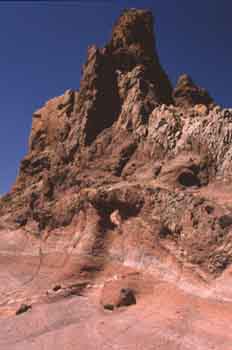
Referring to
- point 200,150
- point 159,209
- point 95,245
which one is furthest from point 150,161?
point 95,245

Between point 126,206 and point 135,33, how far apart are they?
1835 cm

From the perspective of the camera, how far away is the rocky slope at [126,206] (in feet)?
48.0

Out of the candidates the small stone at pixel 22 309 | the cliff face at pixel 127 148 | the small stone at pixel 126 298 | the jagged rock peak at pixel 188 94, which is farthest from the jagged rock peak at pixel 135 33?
the small stone at pixel 22 309

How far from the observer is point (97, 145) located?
24859 millimetres

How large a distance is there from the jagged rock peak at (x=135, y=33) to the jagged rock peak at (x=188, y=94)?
4.74 metres

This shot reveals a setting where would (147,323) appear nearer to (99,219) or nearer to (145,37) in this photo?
(99,219)

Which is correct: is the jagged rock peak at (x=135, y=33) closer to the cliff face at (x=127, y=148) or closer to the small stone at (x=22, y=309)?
the cliff face at (x=127, y=148)

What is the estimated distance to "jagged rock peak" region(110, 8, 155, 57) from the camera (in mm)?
29594

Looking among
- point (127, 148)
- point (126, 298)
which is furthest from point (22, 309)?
point (127, 148)

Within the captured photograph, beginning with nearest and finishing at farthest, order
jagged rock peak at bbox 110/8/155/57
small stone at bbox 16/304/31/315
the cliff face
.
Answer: small stone at bbox 16/304/31/315 → the cliff face → jagged rock peak at bbox 110/8/155/57

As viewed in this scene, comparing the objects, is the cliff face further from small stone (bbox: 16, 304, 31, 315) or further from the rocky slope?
small stone (bbox: 16, 304, 31, 315)

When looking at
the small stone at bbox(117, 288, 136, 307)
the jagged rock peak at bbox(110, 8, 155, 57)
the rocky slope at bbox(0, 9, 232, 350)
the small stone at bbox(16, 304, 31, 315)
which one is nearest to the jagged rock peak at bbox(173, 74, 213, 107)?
the rocky slope at bbox(0, 9, 232, 350)

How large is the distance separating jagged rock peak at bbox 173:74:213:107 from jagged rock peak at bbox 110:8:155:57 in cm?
474

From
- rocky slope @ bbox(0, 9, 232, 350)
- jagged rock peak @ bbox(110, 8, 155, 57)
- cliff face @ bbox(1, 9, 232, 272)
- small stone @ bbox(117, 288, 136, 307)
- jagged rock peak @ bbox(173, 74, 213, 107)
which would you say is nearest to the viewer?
rocky slope @ bbox(0, 9, 232, 350)
